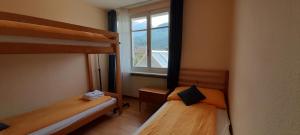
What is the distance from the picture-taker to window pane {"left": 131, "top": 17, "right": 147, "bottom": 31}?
11.3 feet

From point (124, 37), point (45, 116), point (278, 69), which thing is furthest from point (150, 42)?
point (278, 69)

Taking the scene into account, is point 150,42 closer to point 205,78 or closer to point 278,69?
point 205,78

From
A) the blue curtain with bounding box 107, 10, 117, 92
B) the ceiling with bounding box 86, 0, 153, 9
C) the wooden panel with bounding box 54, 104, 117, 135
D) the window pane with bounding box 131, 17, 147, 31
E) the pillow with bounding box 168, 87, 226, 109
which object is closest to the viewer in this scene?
the wooden panel with bounding box 54, 104, 117, 135

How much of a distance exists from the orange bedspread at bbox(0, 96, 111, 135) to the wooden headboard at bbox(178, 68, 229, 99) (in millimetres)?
1703

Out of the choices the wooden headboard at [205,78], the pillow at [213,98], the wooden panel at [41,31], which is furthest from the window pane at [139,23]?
the pillow at [213,98]

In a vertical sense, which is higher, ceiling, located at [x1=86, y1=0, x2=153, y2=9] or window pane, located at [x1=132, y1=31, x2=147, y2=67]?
ceiling, located at [x1=86, y1=0, x2=153, y2=9]

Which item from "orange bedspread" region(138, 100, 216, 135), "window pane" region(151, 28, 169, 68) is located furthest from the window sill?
"orange bedspread" region(138, 100, 216, 135)

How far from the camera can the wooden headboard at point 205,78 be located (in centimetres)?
251

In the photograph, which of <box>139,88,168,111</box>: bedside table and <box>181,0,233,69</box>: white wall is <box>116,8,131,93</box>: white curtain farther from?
<box>181,0,233,69</box>: white wall

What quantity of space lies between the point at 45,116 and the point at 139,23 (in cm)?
271

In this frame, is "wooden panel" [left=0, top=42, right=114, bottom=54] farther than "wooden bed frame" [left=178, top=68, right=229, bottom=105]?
No

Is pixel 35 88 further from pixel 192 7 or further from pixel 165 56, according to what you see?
pixel 192 7

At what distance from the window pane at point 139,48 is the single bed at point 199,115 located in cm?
144

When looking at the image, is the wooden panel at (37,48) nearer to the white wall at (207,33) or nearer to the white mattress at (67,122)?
the white mattress at (67,122)
